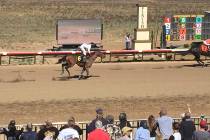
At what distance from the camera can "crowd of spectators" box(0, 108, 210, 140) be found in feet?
33.1

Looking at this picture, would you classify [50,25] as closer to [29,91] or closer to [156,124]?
[29,91]

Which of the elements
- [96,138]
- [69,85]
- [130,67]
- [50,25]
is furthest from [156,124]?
[50,25]

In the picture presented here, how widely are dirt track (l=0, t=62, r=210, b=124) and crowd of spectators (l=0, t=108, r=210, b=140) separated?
538cm

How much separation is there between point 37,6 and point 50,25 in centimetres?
560

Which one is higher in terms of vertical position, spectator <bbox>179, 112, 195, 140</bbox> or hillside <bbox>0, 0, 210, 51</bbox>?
hillside <bbox>0, 0, 210, 51</bbox>

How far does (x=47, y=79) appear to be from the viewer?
872 inches

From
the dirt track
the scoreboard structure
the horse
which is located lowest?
the dirt track

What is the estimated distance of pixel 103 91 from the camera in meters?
20.2

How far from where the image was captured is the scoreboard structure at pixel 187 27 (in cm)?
3034

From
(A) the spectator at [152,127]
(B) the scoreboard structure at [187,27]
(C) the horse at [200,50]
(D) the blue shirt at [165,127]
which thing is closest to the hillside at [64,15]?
(B) the scoreboard structure at [187,27]

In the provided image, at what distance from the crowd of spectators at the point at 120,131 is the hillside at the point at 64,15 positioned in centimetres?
1988

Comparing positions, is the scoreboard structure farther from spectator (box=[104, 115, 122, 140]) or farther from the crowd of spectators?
spectator (box=[104, 115, 122, 140])

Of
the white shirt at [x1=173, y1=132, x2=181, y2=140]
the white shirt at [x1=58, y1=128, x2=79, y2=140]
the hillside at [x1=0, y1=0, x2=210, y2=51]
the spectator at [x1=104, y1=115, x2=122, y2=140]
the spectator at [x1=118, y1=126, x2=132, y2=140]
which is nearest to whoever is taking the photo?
the spectator at [x1=118, y1=126, x2=132, y2=140]

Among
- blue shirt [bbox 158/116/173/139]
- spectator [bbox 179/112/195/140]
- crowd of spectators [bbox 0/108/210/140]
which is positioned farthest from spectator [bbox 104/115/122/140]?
spectator [bbox 179/112/195/140]
